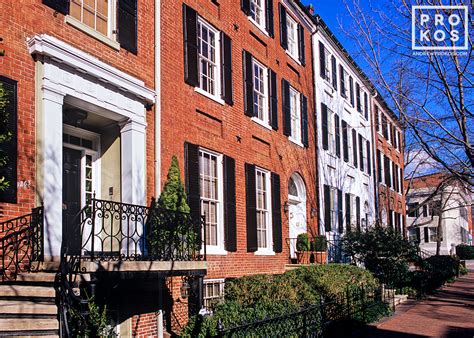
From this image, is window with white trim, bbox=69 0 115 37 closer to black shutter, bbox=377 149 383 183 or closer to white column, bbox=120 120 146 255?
white column, bbox=120 120 146 255

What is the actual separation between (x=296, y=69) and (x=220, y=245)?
856 cm

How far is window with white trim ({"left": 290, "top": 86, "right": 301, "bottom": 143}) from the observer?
1870 centimetres

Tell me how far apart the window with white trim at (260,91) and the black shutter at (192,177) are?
422cm

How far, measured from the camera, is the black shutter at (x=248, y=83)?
49.3ft

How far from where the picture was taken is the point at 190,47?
1253 cm

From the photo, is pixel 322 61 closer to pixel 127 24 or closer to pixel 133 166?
pixel 127 24

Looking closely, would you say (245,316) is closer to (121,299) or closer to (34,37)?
(121,299)

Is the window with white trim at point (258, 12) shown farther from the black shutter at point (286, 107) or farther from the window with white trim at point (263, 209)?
the window with white trim at point (263, 209)

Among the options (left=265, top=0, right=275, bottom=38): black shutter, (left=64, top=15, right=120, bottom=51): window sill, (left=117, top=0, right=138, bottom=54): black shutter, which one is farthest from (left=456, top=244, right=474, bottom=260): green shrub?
(left=64, top=15, right=120, bottom=51): window sill

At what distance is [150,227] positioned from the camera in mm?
9703

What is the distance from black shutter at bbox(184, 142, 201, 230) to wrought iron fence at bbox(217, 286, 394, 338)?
3.28 meters

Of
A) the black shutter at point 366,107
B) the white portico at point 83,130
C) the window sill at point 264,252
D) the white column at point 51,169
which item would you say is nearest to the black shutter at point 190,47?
the white portico at point 83,130

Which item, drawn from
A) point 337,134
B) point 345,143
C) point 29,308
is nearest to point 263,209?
point 337,134

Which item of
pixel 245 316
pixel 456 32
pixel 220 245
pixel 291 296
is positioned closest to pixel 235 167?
pixel 220 245
